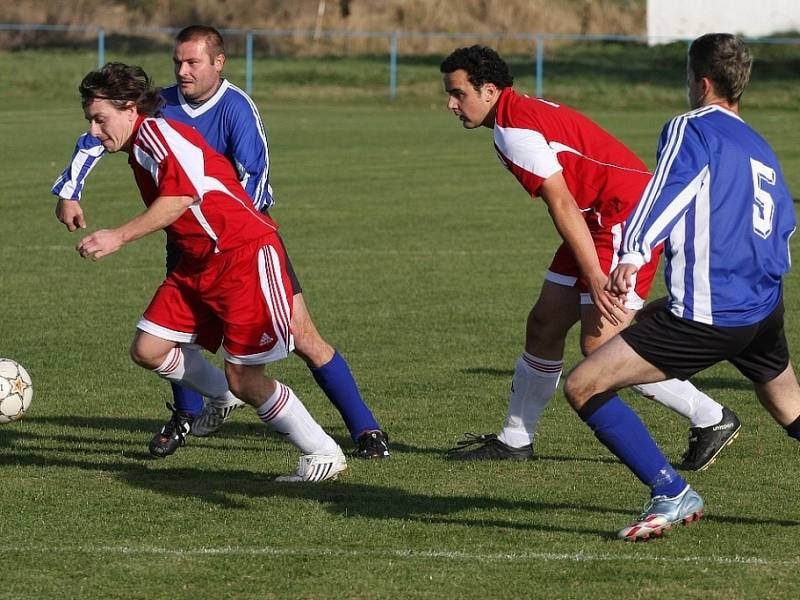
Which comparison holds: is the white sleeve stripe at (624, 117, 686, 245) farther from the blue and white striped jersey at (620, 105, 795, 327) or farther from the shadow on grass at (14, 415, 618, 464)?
the shadow on grass at (14, 415, 618, 464)

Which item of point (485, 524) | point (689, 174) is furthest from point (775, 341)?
point (485, 524)

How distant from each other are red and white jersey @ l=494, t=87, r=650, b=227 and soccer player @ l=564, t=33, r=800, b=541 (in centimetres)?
99

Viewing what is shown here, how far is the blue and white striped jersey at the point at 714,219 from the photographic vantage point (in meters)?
5.02

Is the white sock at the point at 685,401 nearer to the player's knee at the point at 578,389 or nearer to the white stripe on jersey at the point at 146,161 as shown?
the player's knee at the point at 578,389

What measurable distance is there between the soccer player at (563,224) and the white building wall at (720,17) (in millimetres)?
38988

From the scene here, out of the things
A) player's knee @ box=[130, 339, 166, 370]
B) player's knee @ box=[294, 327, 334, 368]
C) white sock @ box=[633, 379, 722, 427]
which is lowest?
white sock @ box=[633, 379, 722, 427]

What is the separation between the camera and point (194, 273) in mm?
6336

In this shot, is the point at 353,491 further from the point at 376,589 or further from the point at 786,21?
the point at 786,21

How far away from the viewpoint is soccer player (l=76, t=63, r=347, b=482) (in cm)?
596

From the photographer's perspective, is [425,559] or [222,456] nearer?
[425,559]

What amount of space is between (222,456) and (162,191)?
168 cm

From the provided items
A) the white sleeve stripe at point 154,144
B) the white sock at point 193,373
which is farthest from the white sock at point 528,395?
the white sleeve stripe at point 154,144

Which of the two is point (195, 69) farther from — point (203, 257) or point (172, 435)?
point (172, 435)

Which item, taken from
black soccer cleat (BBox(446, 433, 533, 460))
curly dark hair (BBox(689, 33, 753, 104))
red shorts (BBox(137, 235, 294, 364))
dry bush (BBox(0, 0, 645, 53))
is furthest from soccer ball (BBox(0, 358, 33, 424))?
dry bush (BBox(0, 0, 645, 53))
